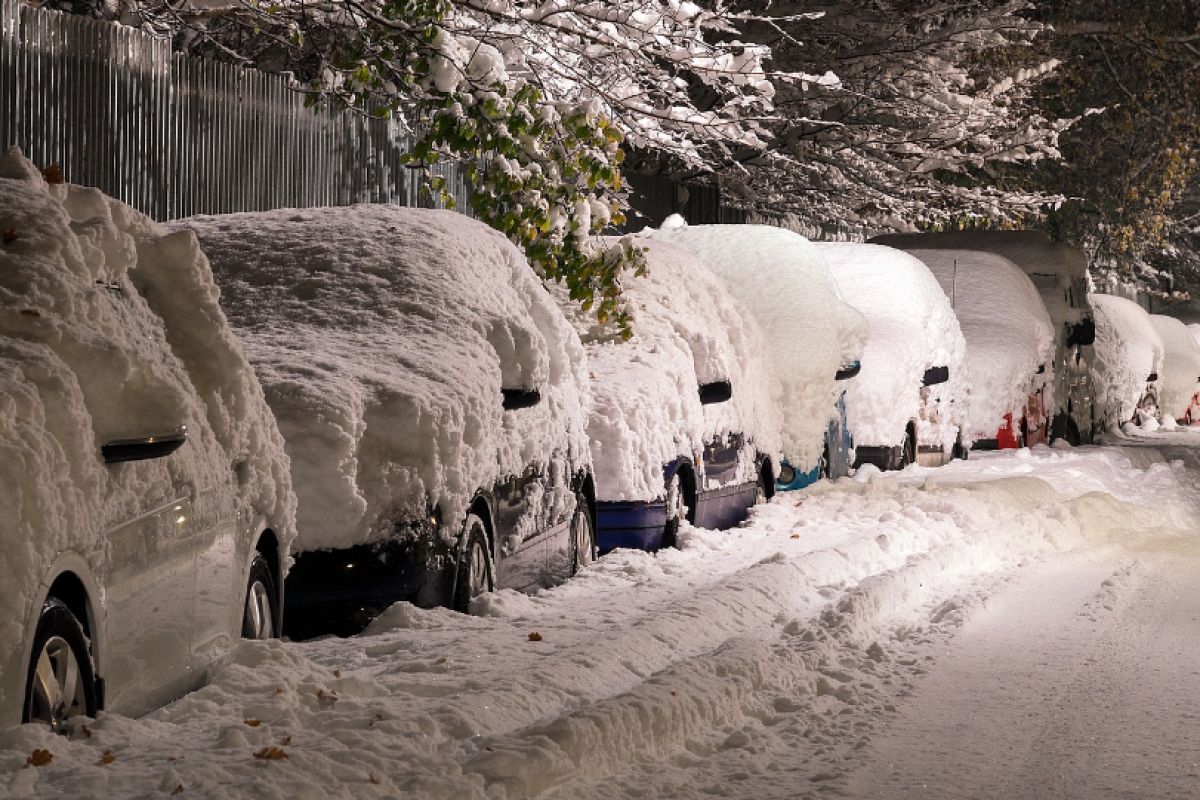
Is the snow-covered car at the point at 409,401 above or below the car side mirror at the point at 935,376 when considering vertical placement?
above

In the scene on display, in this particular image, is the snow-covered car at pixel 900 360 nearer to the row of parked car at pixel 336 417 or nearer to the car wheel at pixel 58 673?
the row of parked car at pixel 336 417

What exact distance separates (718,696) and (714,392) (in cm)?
544

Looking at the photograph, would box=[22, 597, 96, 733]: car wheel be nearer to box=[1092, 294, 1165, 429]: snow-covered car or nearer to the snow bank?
the snow bank

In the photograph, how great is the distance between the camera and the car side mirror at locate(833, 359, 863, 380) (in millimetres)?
14922

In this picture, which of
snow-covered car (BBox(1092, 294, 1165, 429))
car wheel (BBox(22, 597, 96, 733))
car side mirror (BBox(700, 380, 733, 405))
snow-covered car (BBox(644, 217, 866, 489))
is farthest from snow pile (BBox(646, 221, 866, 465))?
snow-covered car (BBox(1092, 294, 1165, 429))

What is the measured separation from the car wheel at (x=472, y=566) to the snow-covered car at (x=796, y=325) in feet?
18.3

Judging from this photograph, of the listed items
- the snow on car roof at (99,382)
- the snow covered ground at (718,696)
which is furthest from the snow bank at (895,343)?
the snow on car roof at (99,382)

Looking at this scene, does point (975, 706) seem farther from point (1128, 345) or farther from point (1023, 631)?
point (1128, 345)

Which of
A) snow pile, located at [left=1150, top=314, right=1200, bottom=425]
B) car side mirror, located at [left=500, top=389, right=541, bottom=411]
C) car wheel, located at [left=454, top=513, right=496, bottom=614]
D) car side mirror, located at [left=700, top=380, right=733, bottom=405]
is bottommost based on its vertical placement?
snow pile, located at [left=1150, top=314, right=1200, bottom=425]

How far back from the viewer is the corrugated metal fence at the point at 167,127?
10.5m

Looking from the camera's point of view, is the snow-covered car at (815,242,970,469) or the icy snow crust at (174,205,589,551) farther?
the snow-covered car at (815,242,970,469)

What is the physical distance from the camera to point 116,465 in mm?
5434

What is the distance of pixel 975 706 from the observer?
7.30 meters

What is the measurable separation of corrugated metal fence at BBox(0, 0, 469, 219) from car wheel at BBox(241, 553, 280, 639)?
13.4ft
